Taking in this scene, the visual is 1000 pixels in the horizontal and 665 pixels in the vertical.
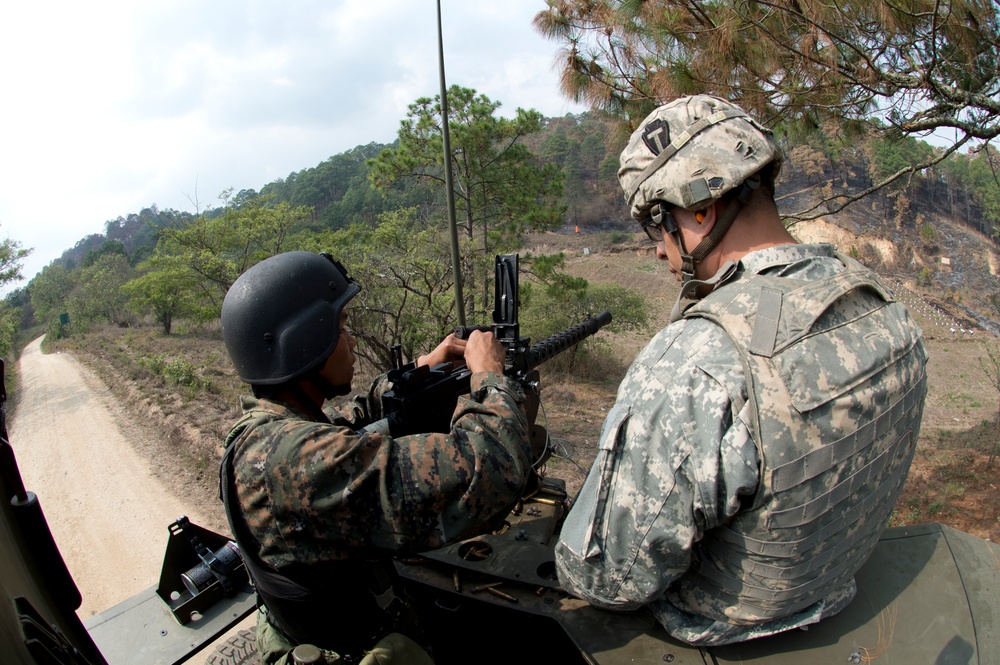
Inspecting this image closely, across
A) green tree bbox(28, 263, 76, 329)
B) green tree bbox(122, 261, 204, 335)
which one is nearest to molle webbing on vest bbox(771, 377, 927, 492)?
green tree bbox(122, 261, 204, 335)

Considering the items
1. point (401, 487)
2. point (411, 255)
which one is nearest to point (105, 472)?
point (411, 255)

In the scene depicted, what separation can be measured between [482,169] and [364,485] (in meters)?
18.4

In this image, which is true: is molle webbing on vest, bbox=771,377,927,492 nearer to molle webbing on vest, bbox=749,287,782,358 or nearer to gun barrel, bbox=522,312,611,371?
molle webbing on vest, bbox=749,287,782,358

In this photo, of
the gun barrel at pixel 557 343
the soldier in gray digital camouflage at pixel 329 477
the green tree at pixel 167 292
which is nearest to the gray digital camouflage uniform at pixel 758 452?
the soldier in gray digital camouflage at pixel 329 477

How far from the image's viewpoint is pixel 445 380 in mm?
2791

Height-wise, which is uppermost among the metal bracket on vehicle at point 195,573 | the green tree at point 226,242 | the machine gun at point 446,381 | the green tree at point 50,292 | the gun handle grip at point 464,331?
the green tree at point 50,292

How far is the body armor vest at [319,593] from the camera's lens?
6.48 feet

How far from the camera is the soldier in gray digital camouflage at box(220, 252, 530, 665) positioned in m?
1.80

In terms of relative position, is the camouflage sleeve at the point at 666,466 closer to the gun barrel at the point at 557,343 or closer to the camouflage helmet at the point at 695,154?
the camouflage helmet at the point at 695,154

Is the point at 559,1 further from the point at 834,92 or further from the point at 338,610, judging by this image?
the point at 338,610

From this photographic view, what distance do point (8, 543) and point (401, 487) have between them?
1114 mm

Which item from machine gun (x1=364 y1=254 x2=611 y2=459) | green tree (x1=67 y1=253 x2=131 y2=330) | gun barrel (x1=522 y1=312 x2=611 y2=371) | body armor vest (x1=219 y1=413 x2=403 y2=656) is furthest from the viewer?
green tree (x1=67 y1=253 x2=131 y2=330)

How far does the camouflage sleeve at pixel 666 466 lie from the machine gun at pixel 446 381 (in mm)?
944

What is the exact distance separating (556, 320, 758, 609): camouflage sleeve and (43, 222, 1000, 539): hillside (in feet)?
7.45
